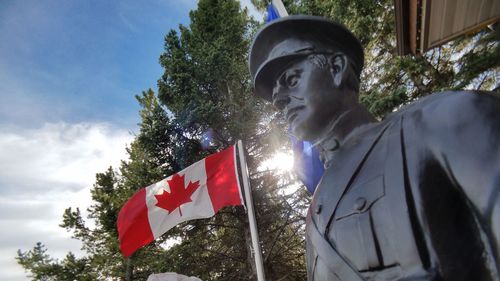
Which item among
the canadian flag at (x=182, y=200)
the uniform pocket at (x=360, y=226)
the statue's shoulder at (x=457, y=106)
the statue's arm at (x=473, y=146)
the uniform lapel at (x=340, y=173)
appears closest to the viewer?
the statue's arm at (x=473, y=146)

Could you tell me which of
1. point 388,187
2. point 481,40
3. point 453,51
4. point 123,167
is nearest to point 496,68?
point 481,40

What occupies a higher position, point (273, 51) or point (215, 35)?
point (215, 35)

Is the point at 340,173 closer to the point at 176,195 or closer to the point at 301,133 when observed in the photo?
the point at 301,133

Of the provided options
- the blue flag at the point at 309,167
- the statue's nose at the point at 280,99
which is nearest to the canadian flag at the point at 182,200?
the blue flag at the point at 309,167

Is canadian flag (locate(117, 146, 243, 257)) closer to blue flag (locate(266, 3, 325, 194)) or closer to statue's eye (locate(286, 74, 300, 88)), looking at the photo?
blue flag (locate(266, 3, 325, 194))

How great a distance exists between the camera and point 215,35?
13742mm

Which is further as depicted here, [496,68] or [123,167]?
[123,167]

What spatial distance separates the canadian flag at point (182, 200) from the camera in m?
5.55

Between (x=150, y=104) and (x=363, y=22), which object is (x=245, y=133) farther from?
(x=150, y=104)

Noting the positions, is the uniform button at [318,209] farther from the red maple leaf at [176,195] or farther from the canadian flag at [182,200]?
the red maple leaf at [176,195]

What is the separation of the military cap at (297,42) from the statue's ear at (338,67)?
0.04 meters

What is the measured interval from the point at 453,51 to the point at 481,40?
162 centimetres

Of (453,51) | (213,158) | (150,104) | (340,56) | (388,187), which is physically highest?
(150,104)

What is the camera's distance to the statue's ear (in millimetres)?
1365
